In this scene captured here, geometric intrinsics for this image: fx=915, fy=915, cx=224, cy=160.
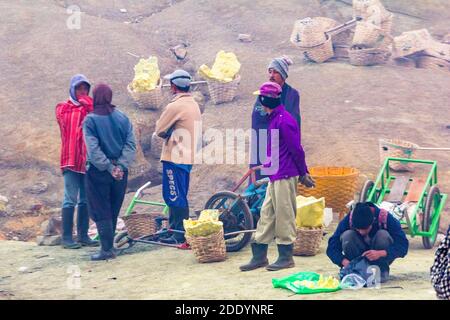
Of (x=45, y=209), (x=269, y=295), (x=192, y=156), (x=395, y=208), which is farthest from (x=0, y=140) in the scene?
(x=269, y=295)

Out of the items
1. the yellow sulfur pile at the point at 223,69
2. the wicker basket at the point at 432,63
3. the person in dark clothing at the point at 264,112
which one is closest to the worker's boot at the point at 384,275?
the person in dark clothing at the point at 264,112

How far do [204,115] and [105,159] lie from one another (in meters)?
6.04

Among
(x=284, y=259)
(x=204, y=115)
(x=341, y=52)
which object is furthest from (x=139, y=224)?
(x=341, y=52)

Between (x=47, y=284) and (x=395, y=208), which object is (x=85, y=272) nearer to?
(x=47, y=284)

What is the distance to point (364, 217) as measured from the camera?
7.33m

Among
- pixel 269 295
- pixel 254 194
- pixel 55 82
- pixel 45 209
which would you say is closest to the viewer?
pixel 269 295

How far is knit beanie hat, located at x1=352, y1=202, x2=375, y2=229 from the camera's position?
7340 millimetres

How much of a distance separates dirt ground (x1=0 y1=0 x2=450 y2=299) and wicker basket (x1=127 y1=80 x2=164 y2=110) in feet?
0.43

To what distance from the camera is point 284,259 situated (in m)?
8.18

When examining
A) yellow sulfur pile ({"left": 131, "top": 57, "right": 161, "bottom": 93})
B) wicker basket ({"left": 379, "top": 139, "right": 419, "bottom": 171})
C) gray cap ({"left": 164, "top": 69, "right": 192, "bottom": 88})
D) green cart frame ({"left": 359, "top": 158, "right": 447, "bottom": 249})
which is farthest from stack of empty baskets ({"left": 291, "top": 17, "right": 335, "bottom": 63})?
gray cap ({"left": 164, "top": 69, "right": 192, "bottom": 88})

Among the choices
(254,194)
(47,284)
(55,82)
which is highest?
(55,82)

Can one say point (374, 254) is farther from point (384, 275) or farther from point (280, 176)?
point (280, 176)

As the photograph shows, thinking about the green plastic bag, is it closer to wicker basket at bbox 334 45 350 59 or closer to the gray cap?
the gray cap
